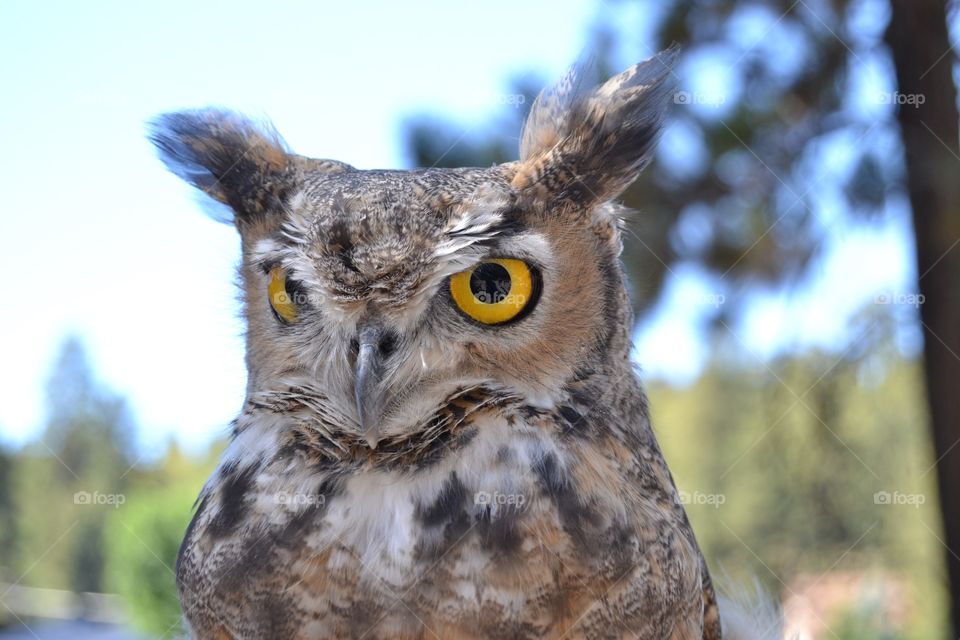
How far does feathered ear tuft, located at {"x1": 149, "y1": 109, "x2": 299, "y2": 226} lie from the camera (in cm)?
156

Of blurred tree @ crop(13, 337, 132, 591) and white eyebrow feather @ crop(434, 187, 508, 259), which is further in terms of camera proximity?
blurred tree @ crop(13, 337, 132, 591)

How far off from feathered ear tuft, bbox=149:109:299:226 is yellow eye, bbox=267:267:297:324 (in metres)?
0.15

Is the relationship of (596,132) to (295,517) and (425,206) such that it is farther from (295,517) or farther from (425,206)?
(295,517)

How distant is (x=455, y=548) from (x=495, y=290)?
427mm

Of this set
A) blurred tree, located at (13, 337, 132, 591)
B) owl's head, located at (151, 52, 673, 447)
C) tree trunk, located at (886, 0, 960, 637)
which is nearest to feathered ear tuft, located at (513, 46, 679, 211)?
owl's head, located at (151, 52, 673, 447)

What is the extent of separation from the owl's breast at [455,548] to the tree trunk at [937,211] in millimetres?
3157

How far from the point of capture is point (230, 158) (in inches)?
65.2

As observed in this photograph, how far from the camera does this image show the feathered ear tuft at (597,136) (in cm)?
150

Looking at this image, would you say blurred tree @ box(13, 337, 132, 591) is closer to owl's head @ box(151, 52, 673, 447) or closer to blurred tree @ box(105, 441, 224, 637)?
blurred tree @ box(105, 441, 224, 637)

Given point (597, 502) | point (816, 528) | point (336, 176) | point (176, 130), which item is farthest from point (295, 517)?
point (816, 528)

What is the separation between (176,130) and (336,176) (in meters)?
0.48

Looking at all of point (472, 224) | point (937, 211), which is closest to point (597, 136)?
point (472, 224)

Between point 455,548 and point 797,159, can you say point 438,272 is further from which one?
point 797,159

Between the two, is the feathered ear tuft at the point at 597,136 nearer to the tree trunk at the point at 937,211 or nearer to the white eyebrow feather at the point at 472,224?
the white eyebrow feather at the point at 472,224
